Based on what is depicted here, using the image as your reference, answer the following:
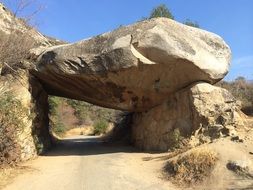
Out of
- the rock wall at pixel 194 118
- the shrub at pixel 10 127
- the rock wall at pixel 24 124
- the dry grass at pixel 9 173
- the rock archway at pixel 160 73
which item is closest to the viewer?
the dry grass at pixel 9 173

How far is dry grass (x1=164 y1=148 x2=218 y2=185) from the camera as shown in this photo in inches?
374

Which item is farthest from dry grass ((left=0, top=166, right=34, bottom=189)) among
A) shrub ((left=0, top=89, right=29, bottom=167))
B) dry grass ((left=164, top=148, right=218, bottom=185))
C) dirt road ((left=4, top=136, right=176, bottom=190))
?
dry grass ((left=164, top=148, right=218, bottom=185))

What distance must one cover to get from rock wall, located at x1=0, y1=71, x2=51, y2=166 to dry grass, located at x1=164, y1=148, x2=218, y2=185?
4810 mm

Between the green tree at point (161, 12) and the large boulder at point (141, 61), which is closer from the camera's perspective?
the large boulder at point (141, 61)

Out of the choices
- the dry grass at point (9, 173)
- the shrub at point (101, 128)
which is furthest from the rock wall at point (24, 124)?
the shrub at point (101, 128)

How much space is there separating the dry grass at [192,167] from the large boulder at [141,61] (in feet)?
13.1

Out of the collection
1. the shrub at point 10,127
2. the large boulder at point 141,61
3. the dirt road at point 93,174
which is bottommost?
the dirt road at point 93,174

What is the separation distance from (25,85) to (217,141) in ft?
23.9

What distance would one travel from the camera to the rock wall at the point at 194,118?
12711 mm

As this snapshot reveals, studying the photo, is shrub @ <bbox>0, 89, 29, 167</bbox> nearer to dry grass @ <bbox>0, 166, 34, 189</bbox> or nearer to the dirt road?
dry grass @ <bbox>0, 166, 34, 189</bbox>

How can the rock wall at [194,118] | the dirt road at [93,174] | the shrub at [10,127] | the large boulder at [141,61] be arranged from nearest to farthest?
Answer: the dirt road at [93,174] → the shrub at [10,127] → the rock wall at [194,118] → the large boulder at [141,61]

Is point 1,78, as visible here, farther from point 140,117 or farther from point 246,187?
point 246,187

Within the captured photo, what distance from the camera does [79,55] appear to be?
47.3ft

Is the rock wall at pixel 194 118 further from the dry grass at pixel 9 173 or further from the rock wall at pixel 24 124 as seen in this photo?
the dry grass at pixel 9 173
